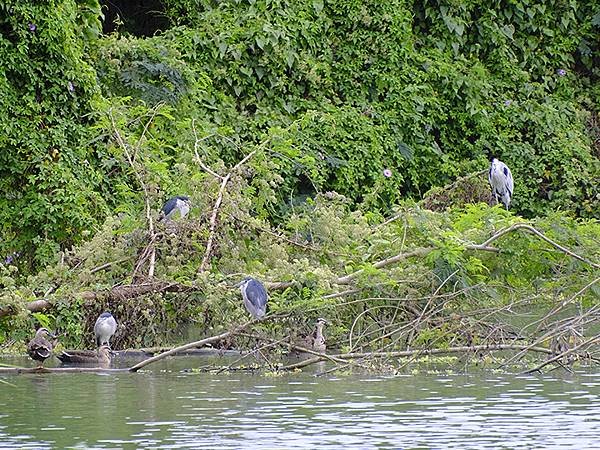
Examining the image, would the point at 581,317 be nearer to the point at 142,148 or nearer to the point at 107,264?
the point at 107,264

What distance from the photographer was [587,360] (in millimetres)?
8633

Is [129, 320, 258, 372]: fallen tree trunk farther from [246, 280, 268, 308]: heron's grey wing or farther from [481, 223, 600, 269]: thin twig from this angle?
[481, 223, 600, 269]: thin twig

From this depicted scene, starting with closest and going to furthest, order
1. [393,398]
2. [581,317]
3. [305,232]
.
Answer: [393,398] → [581,317] → [305,232]

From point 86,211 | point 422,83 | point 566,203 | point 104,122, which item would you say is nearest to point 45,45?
point 86,211

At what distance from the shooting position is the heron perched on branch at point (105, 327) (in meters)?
8.75

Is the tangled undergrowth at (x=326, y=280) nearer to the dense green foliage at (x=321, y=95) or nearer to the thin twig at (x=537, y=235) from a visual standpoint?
the thin twig at (x=537, y=235)

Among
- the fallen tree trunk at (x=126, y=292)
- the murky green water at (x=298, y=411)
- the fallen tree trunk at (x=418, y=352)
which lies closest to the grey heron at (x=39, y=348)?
the murky green water at (x=298, y=411)

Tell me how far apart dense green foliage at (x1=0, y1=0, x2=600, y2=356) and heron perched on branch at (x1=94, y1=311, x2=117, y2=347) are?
0.23 m

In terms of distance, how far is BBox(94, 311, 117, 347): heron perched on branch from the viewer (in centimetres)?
875

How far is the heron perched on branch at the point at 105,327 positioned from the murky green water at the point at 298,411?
16.8 inches

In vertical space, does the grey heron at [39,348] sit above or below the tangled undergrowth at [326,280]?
below

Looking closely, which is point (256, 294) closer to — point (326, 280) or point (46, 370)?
point (326, 280)

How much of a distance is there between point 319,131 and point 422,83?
193cm

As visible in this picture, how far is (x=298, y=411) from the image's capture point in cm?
674
